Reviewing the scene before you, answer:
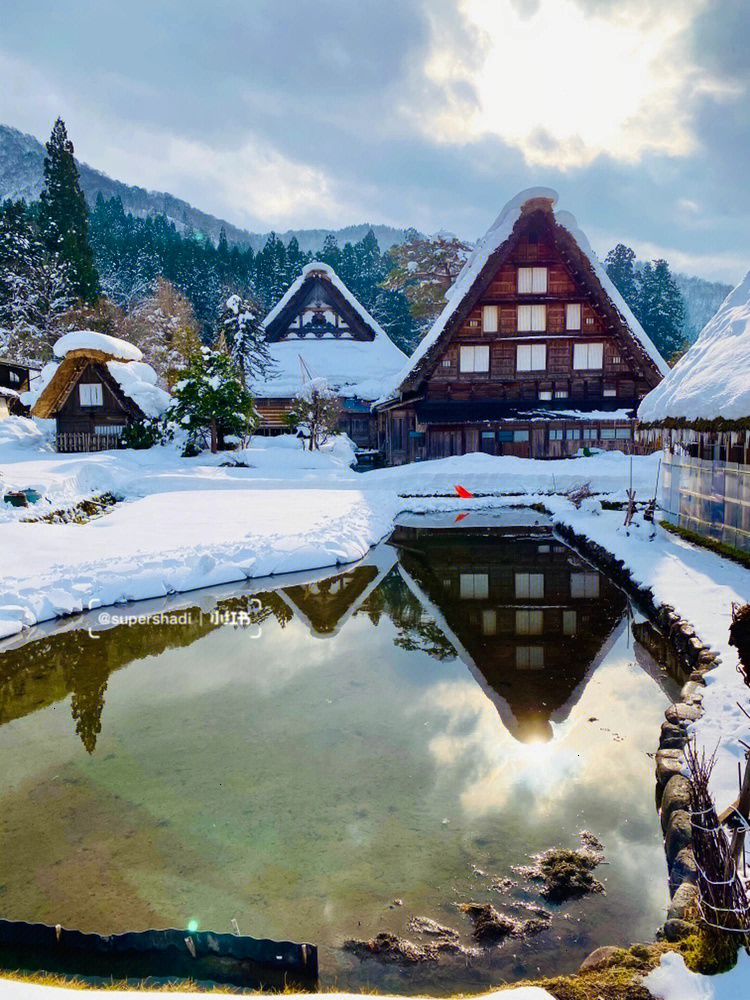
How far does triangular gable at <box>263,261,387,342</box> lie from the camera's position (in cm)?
3491

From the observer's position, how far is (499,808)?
13.9 ft

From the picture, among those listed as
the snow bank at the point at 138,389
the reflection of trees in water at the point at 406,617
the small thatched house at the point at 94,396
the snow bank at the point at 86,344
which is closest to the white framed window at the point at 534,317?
the snow bank at the point at 138,389

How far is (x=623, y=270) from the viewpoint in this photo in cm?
5150

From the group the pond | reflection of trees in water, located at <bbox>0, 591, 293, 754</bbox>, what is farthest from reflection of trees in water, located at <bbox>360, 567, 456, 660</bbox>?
reflection of trees in water, located at <bbox>0, 591, 293, 754</bbox>

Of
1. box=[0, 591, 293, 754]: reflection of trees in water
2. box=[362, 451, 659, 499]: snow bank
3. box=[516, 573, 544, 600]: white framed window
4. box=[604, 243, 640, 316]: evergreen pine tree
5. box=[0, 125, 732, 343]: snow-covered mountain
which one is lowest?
box=[0, 591, 293, 754]: reflection of trees in water

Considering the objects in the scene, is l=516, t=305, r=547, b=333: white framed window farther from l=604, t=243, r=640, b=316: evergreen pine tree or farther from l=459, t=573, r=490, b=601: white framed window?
l=604, t=243, r=640, b=316: evergreen pine tree

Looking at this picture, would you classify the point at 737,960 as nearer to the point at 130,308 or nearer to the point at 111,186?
the point at 130,308

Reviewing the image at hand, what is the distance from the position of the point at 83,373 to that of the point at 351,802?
86.4 ft

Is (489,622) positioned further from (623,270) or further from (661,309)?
(623,270)

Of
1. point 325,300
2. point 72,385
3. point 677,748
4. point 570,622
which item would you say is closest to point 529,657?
point 570,622

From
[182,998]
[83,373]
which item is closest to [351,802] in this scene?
[182,998]

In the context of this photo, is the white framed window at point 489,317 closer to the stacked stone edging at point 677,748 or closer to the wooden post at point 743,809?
the stacked stone edging at point 677,748

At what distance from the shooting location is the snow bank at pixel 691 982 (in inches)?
92.7

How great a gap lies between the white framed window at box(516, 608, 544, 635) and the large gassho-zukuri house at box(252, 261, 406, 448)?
23688 mm
